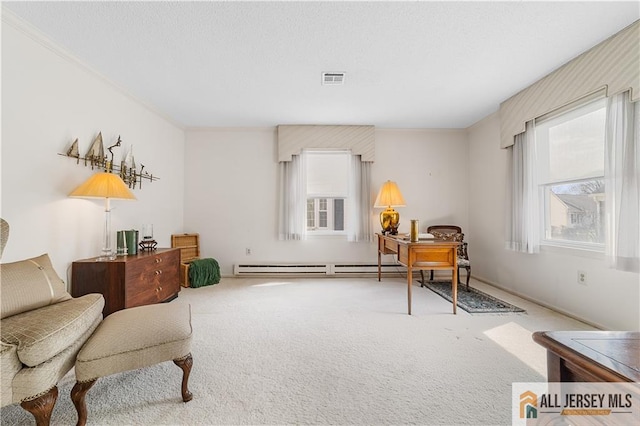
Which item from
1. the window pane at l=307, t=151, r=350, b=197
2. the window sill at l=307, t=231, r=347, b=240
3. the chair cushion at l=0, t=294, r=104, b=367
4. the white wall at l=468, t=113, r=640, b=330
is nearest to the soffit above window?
the window pane at l=307, t=151, r=350, b=197

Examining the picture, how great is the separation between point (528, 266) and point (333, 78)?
3223 millimetres

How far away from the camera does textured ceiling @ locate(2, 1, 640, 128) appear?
198 cm

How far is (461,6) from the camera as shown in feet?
6.35

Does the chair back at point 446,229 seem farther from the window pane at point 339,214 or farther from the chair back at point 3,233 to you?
the chair back at point 3,233

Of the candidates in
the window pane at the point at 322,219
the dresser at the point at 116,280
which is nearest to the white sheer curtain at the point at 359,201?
the window pane at the point at 322,219

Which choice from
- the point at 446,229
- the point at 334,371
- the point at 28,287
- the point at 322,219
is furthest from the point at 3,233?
the point at 446,229

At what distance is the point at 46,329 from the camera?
131 cm

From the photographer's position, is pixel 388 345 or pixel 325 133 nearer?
pixel 388 345

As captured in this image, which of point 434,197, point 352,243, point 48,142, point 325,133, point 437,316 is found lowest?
point 437,316

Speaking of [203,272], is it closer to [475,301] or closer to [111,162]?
[111,162]

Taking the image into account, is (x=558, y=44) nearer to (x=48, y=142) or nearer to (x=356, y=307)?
(x=356, y=307)

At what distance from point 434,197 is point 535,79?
212 cm

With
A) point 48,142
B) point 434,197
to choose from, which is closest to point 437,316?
point 434,197

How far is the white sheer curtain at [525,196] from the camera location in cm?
321
